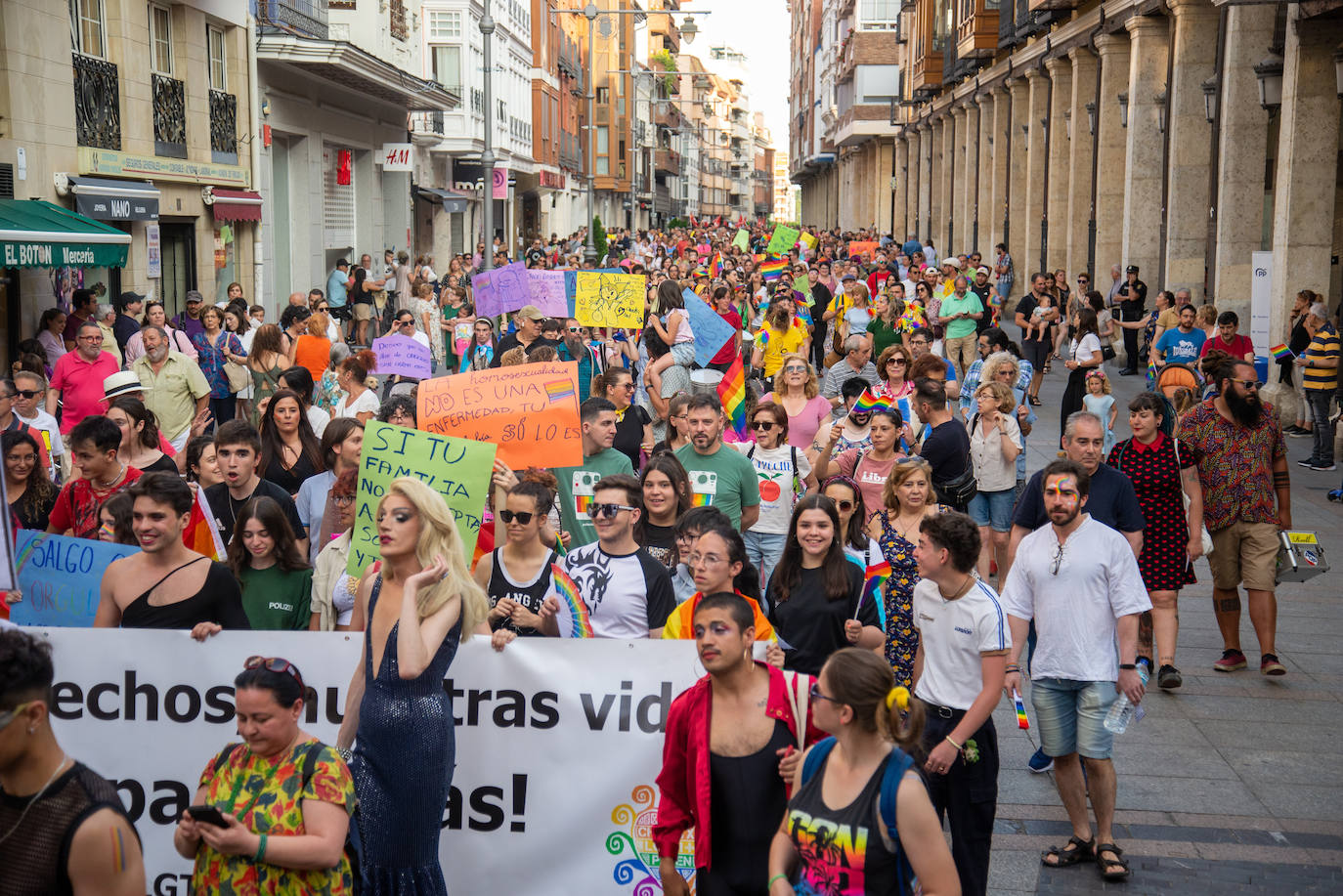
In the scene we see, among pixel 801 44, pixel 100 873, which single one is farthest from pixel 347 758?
pixel 801 44

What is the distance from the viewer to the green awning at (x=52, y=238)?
601 inches

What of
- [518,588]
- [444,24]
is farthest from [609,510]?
[444,24]

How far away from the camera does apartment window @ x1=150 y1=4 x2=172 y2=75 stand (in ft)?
73.8

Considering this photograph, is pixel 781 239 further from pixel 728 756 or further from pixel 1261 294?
pixel 728 756

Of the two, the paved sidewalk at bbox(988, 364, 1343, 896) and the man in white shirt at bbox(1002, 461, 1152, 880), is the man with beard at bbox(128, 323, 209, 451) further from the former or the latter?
the man in white shirt at bbox(1002, 461, 1152, 880)

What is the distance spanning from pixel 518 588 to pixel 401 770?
54.4 inches

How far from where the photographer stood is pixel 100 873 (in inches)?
135

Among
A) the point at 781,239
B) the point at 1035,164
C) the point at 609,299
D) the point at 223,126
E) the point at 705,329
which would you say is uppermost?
the point at 1035,164

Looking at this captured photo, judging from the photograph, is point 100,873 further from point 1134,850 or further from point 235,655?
point 1134,850

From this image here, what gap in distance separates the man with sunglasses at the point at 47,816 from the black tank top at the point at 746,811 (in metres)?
1.75

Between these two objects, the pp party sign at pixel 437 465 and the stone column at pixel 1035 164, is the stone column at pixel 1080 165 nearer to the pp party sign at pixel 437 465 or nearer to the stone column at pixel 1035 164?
the stone column at pixel 1035 164

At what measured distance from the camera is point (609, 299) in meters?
16.9

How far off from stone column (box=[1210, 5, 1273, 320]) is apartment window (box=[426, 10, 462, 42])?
2959cm

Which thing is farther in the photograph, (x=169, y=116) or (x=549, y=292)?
(x=169, y=116)
